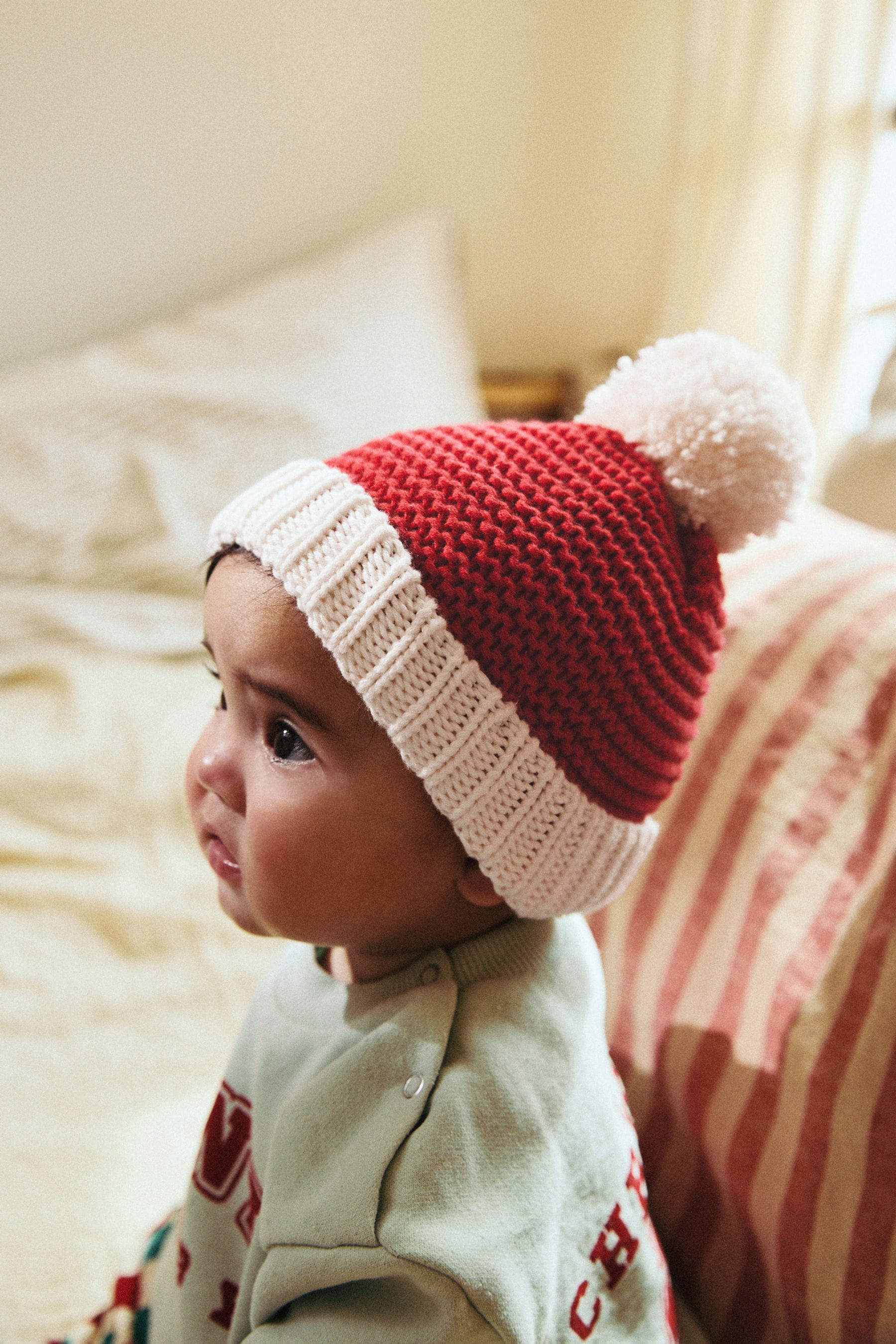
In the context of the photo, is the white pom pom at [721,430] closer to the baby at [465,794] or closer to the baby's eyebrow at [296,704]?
the baby at [465,794]

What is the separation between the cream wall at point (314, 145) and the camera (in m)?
1.34

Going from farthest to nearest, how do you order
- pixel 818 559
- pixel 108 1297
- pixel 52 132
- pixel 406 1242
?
1. pixel 52 132
2. pixel 818 559
3. pixel 108 1297
4. pixel 406 1242

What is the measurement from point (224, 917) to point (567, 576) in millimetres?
634

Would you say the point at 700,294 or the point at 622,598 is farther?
the point at 700,294

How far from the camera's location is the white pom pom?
55 cm

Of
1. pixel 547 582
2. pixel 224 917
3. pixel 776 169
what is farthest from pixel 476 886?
pixel 776 169

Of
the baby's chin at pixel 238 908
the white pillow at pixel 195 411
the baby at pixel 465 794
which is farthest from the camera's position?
the white pillow at pixel 195 411

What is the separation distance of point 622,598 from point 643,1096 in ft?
1.46

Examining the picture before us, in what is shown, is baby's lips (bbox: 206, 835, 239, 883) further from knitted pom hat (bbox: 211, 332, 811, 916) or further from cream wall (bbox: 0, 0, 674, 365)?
cream wall (bbox: 0, 0, 674, 365)

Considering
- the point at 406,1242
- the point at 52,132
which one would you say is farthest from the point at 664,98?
the point at 406,1242

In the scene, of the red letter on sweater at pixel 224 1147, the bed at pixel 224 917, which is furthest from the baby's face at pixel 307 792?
the bed at pixel 224 917

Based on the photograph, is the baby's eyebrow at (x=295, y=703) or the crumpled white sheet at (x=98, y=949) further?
the crumpled white sheet at (x=98, y=949)

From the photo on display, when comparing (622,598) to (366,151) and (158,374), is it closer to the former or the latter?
(158,374)

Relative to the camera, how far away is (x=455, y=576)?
20.0 inches
